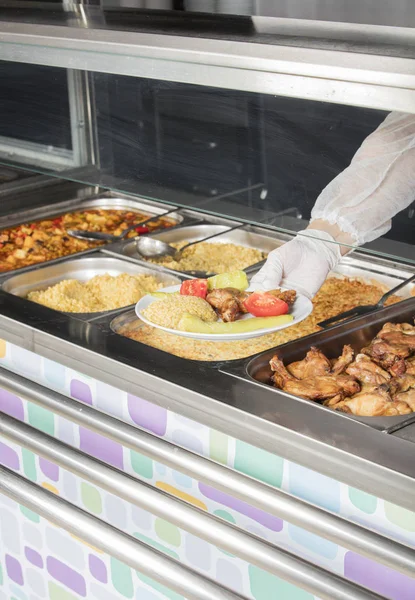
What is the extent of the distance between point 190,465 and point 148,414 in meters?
0.22

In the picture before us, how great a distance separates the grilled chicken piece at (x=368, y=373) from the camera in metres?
1.52

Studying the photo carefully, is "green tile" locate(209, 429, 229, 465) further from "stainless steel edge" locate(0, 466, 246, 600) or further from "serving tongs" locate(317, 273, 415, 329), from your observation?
"serving tongs" locate(317, 273, 415, 329)

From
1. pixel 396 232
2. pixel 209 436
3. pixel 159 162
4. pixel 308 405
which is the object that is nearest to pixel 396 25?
pixel 396 232

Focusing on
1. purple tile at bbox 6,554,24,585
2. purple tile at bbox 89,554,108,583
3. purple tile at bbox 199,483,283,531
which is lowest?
purple tile at bbox 6,554,24,585

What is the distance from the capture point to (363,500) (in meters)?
1.33

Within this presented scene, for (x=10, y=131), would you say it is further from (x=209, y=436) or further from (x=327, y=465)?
(x=327, y=465)

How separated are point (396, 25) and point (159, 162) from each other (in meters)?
0.50

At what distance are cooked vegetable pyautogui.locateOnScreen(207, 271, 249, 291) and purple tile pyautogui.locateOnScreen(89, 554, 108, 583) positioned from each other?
671 mm

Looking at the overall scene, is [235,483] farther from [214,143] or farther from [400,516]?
[214,143]

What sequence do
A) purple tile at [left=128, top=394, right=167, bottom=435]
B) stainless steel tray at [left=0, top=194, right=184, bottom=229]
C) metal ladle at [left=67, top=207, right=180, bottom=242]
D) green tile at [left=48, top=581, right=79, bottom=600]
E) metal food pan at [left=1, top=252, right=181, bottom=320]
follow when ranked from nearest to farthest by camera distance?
purple tile at [left=128, top=394, right=167, bottom=435], green tile at [left=48, top=581, right=79, bottom=600], metal food pan at [left=1, top=252, right=181, bottom=320], metal ladle at [left=67, top=207, right=180, bottom=242], stainless steel tray at [left=0, top=194, right=184, bottom=229]

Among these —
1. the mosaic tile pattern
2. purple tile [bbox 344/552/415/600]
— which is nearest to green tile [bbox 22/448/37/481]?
the mosaic tile pattern

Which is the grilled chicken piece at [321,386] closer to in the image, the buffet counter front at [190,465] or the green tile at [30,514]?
the buffet counter front at [190,465]

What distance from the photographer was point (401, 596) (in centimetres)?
133

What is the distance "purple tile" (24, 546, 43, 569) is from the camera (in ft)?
6.84
